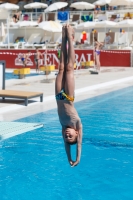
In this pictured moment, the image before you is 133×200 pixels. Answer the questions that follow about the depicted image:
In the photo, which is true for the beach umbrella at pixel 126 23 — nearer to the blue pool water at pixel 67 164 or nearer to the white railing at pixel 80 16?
the white railing at pixel 80 16

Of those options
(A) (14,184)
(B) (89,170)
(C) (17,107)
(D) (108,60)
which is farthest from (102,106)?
(D) (108,60)

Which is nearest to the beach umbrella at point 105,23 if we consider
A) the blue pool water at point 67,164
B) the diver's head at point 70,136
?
the blue pool water at point 67,164

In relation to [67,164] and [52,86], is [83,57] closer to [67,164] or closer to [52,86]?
[52,86]

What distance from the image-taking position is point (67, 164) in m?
8.41

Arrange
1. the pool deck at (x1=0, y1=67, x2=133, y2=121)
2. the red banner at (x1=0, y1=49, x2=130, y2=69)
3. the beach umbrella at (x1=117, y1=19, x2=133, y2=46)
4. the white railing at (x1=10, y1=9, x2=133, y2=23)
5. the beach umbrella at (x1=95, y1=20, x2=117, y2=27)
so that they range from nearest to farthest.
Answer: the pool deck at (x1=0, y1=67, x2=133, y2=121) < the red banner at (x1=0, y1=49, x2=130, y2=69) < the beach umbrella at (x1=117, y1=19, x2=133, y2=46) < the beach umbrella at (x1=95, y1=20, x2=117, y2=27) < the white railing at (x1=10, y1=9, x2=133, y2=23)

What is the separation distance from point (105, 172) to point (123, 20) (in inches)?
882

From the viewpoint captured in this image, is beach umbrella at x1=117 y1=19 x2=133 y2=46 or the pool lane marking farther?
beach umbrella at x1=117 y1=19 x2=133 y2=46

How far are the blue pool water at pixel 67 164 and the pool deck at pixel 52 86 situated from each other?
0.94 m

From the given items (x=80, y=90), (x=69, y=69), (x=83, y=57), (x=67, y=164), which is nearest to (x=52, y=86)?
(x=80, y=90)

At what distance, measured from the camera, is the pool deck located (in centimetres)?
1304

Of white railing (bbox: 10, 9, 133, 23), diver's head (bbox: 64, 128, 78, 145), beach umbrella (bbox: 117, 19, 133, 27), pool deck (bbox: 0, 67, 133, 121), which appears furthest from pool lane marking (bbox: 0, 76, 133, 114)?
white railing (bbox: 10, 9, 133, 23)

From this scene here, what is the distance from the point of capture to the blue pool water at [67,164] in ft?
23.2

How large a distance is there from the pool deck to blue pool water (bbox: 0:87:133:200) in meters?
0.94

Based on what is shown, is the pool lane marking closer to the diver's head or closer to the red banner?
the red banner
